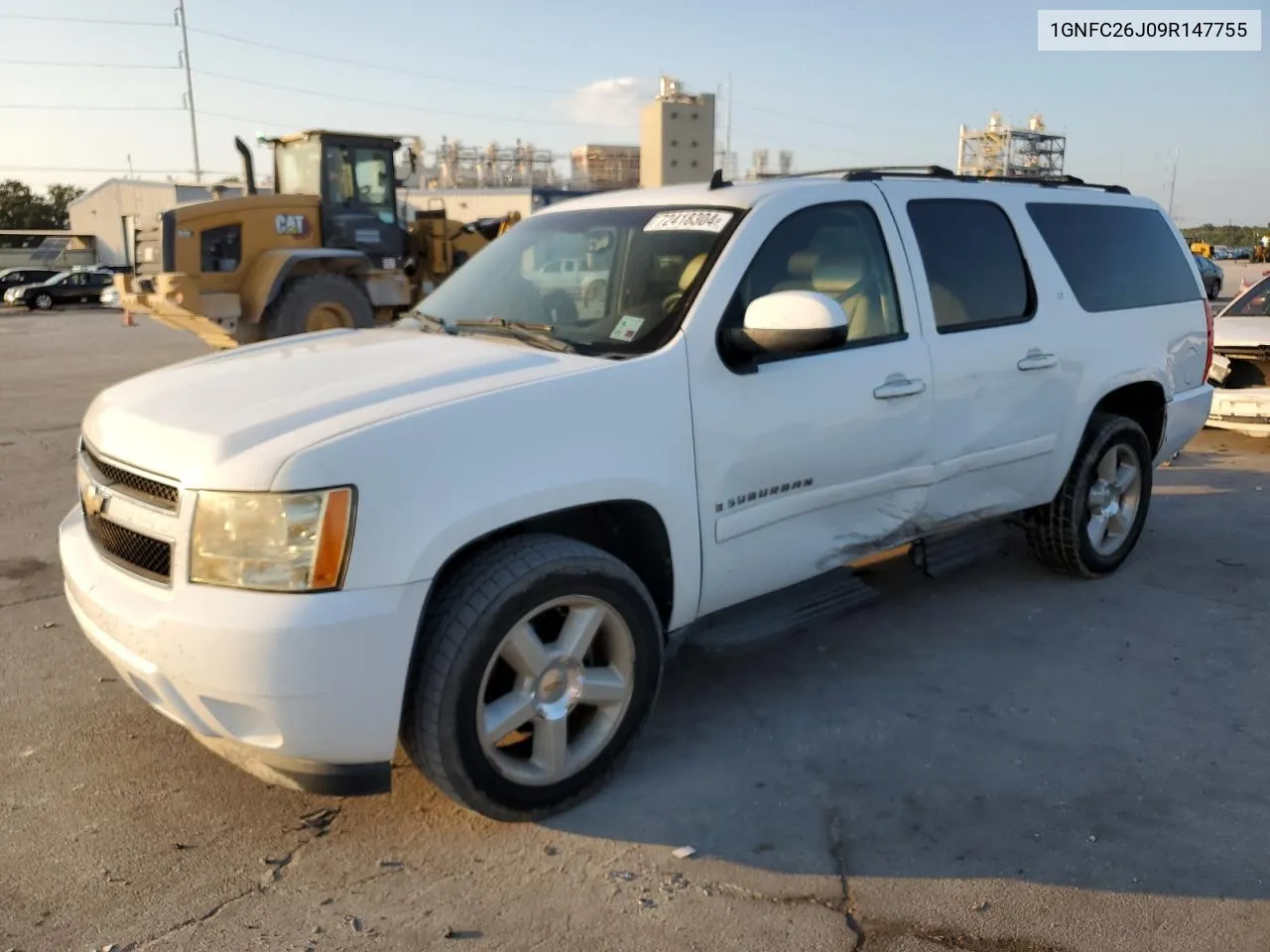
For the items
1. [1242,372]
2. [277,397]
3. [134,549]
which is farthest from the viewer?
[1242,372]

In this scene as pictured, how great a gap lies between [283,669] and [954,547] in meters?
3.12

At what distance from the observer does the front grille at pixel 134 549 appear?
2707 mm

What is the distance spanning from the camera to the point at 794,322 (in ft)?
10.5

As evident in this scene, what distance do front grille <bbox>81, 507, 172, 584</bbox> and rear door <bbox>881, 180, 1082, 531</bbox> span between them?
2773mm

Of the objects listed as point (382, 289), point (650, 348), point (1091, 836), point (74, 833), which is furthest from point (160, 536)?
point (382, 289)

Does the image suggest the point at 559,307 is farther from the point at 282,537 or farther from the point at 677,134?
the point at 677,134

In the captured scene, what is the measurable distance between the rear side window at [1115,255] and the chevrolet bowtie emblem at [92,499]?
4.00 meters

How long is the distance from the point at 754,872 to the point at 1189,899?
1.14 metres

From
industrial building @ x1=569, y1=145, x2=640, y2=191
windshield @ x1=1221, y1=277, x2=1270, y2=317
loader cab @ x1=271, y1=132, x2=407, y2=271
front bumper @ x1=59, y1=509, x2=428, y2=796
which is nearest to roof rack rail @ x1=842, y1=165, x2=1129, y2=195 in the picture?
front bumper @ x1=59, y1=509, x2=428, y2=796

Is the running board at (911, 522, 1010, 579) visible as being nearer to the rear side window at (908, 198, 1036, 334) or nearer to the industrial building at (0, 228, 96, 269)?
the rear side window at (908, 198, 1036, 334)

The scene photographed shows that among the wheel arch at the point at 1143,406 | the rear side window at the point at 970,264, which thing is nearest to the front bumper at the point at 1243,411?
the wheel arch at the point at 1143,406

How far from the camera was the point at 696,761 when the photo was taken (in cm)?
342

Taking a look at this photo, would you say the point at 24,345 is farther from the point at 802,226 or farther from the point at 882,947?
the point at 882,947

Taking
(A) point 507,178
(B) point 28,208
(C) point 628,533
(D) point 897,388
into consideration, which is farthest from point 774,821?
(B) point 28,208
